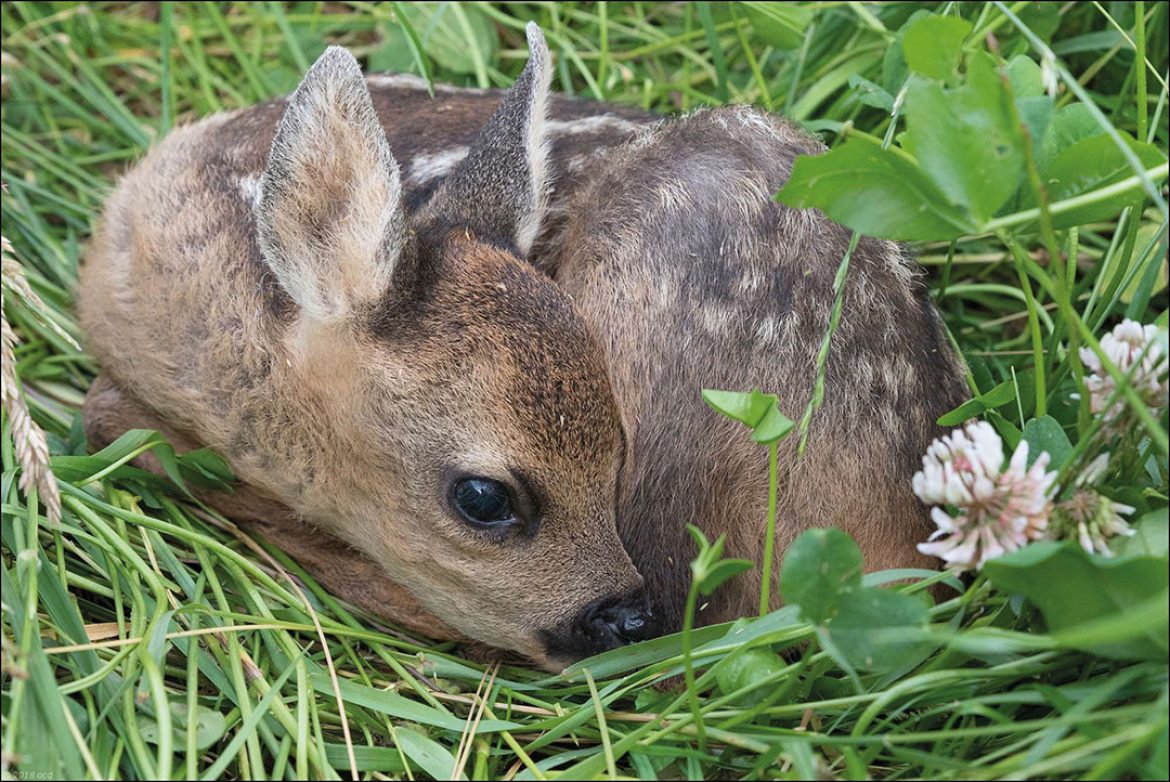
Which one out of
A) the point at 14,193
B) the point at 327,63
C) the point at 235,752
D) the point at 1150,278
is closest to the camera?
the point at 235,752

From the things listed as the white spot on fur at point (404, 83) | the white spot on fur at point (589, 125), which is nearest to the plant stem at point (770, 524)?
the white spot on fur at point (589, 125)

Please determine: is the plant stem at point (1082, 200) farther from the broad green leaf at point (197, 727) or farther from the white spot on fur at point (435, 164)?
the white spot on fur at point (435, 164)

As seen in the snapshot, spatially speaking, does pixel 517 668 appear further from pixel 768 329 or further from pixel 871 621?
pixel 871 621

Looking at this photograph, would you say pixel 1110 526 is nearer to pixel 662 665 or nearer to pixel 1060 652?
pixel 1060 652

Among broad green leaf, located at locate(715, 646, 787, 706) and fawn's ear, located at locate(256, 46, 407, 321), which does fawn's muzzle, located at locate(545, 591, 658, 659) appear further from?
fawn's ear, located at locate(256, 46, 407, 321)

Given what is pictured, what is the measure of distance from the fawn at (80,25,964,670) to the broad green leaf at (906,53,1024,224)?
0.94 meters

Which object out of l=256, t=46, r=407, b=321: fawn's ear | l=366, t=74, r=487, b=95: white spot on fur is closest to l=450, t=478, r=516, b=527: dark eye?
l=256, t=46, r=407, b=321: fawn's ear

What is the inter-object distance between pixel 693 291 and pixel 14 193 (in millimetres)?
2789

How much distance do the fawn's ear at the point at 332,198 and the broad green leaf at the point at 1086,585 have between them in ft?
5.64

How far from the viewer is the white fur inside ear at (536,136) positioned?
371 cm

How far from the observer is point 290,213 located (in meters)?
3.38

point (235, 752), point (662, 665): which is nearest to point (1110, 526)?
point (662, 665)

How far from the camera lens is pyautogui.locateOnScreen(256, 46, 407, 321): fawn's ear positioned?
10.7ft

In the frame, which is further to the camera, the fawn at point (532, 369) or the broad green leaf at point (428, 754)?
the fawn at point (532, 369)
